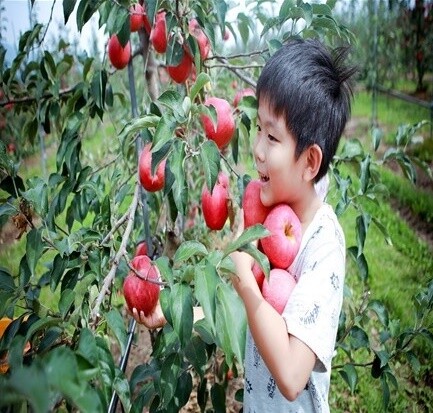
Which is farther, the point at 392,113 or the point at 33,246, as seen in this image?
the point at 392,113

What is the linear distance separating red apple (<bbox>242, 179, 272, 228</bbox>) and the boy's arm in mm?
134

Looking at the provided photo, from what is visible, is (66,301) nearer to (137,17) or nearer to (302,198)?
(302,198)

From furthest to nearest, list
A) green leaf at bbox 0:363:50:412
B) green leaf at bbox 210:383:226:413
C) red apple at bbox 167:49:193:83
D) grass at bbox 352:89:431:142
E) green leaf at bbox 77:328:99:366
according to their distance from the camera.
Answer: grass at bbox 352:89:431:142 < green leaf at bbox 210:383:226:413 < red apple at bbox 167:49:193:83 < green leaf at bbox 77:328:99:366 < green leaf at bbox 0:363:50:412

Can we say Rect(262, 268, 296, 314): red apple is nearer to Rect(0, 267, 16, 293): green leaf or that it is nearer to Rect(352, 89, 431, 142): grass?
Rect(0, 267, 16, 293): green leaf

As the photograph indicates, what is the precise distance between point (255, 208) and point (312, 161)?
13 centimetres

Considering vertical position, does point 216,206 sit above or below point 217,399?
above

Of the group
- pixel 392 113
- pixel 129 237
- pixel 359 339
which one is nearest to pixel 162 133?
pixel 129 237

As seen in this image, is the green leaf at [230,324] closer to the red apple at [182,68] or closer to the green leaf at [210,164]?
the green leaf at [210,164]

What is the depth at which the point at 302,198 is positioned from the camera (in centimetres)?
85

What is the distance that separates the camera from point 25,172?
4781 millimetres

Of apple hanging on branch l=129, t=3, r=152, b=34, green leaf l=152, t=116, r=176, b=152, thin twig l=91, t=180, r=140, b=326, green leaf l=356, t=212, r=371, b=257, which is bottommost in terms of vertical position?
green leaf l=356, t=212, r=371, b=257

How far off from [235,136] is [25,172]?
4144 mm

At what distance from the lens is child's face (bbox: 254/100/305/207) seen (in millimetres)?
774

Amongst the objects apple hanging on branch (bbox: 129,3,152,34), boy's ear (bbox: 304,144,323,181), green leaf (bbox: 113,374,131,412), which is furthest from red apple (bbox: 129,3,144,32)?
green leaf (bbox: 113,374,131,412)
